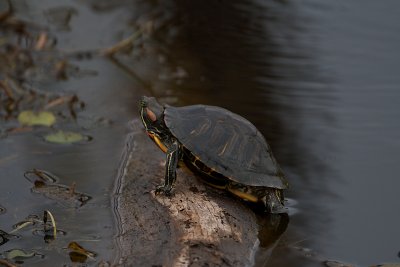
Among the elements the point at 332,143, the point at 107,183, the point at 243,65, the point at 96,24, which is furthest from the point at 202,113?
the point at 96,24

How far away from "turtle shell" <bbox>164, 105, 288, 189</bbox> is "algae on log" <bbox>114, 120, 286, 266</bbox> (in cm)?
20

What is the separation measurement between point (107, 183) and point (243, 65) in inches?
108

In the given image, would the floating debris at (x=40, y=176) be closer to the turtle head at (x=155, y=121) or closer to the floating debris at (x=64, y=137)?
the floating debris at (x=64, y=137)

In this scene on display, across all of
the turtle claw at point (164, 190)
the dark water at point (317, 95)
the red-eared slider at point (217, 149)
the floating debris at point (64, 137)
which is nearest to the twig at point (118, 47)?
the dark water at point (317, 95)

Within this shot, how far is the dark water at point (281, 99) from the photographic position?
446 cm

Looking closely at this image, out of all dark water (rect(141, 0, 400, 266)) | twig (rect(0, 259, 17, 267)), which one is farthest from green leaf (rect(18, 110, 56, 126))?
twig (rect(0, 259, 17, 267))

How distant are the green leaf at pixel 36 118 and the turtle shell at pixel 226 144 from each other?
1745 millimetres

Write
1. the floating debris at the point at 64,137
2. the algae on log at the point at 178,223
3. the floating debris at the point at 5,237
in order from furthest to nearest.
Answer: the floating debris at the point at 64,137, the floating debris at the point at 5,237, the algae on log at the point at 178,223

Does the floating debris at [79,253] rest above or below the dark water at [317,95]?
below

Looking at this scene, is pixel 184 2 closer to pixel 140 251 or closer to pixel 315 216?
pixel 315 216

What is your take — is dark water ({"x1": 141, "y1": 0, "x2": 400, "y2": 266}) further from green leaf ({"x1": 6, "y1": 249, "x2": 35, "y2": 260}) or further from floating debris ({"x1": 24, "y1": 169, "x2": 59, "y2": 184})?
floating debris ({"x1": 24, "y1": 169, "x2": 59, "y2": 184})

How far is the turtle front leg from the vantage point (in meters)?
4.09

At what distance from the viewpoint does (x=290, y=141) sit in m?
5.68

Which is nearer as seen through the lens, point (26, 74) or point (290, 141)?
point (290, 141)
